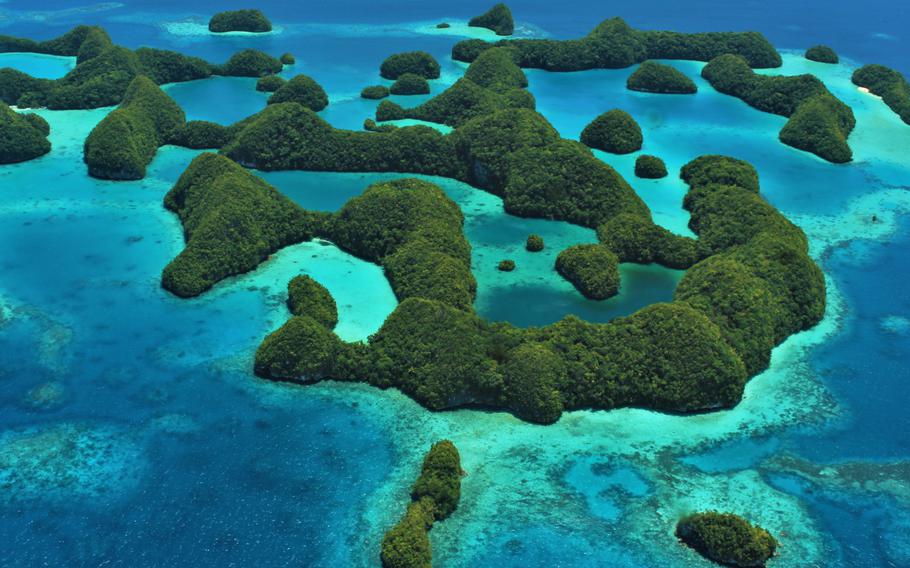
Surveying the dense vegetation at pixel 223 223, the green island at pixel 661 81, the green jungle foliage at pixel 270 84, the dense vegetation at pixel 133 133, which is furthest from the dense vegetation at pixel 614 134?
the dense vegetation at pixel 133 133

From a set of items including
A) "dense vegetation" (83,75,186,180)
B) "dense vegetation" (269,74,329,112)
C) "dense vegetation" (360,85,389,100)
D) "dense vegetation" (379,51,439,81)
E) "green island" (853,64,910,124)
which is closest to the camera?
"dense vegetation" (83,75,186,180)

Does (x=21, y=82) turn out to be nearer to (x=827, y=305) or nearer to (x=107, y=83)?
(x=107, y=83)

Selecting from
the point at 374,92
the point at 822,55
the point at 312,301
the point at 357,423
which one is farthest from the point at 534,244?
the point at 822,55

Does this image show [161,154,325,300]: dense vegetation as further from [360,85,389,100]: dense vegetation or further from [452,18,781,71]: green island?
[452,18,781,71]: green island

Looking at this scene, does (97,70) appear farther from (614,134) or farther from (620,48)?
(620,48)

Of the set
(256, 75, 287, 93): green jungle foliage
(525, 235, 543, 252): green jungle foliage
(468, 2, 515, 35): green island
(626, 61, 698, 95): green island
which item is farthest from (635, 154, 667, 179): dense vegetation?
(468, 2, 515, 35): green island
